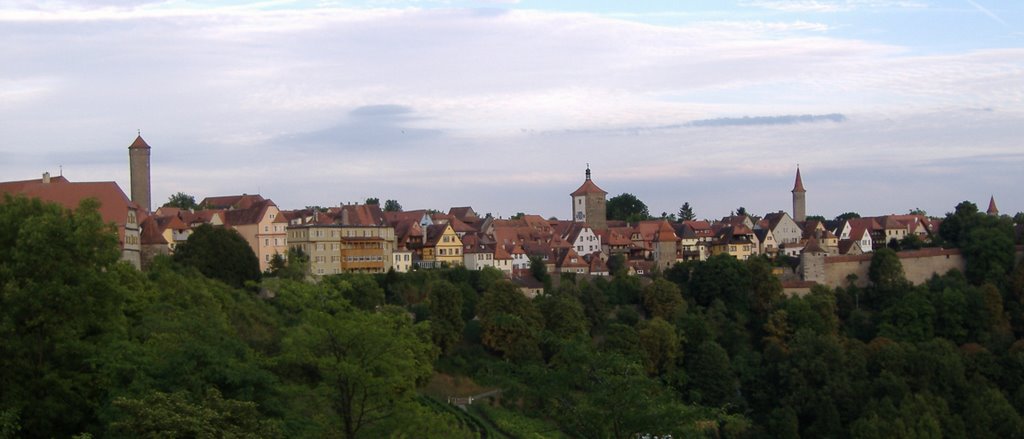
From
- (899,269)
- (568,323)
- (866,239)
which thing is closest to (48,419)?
(568,323)

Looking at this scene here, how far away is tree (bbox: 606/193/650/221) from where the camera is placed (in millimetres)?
104438

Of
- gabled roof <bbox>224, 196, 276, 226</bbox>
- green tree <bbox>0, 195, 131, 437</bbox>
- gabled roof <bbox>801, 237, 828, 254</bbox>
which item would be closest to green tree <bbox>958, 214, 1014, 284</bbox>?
gabled roof <bbox>801, 237, 828, 254</bbox>

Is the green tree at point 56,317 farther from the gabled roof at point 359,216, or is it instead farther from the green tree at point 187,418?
the gabled roof at point 359,216

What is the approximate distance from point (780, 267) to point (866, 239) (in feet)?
52.3

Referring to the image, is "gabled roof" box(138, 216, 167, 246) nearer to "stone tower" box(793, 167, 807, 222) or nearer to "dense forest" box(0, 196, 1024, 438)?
"dense forest" box(0, 196, 1024, 438)

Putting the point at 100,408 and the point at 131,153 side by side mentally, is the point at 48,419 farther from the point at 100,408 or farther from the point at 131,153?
the point at 131,153

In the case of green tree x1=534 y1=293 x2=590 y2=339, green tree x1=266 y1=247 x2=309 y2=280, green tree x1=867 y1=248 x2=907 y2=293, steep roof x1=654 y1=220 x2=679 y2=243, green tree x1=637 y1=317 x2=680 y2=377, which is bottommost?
green tree x1=637 y1=317 x2=680 y2=377

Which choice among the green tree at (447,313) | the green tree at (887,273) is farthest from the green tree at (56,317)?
the green tree at (887,273)

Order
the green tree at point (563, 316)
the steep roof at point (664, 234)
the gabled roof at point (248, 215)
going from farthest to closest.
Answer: the steep roof at point (664, 234), the gabled roof at point (248, 215), the green tree at point (563, 316)

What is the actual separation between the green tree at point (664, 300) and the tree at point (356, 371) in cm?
3802

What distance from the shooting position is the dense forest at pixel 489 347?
23.9m

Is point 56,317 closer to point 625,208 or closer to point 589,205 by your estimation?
point 589,205

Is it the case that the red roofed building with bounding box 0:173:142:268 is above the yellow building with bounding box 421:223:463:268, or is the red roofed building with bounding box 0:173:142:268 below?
above

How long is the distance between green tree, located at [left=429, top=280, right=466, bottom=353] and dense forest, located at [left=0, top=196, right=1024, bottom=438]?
0.29ft
